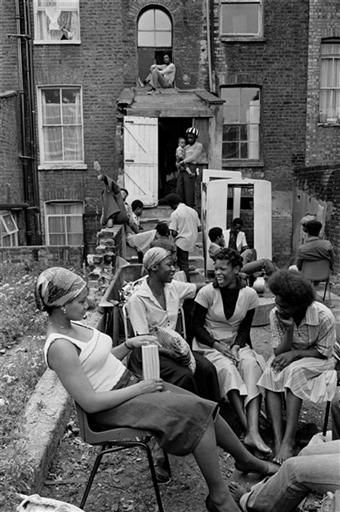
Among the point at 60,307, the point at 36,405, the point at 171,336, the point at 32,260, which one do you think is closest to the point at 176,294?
the point at 171,336

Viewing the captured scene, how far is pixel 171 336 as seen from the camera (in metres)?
4.00

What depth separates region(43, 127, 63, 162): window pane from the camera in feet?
52.0

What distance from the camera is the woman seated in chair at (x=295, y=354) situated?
395cm

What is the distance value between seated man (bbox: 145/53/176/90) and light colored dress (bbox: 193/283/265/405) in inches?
461

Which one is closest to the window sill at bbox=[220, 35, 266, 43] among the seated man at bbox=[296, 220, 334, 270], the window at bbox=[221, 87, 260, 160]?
the window at bbox=[221, 87, 260, 160]

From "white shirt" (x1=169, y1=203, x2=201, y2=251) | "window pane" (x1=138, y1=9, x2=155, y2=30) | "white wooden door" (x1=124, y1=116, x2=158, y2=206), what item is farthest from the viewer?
"window pane" (x1=138, y1=9, x2=155, y2=30)

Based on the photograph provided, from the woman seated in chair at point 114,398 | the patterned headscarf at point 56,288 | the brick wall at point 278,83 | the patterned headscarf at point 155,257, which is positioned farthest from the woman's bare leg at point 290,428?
the brick wall at point 278,83

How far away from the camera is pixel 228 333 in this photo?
184 inches

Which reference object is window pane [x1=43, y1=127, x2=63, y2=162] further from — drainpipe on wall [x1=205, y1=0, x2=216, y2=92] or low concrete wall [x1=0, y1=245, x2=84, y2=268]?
low concrete wall [x1=0, y1=245, x2=84, y2=268]

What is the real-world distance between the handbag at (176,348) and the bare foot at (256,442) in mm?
611

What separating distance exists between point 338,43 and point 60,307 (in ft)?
48.2

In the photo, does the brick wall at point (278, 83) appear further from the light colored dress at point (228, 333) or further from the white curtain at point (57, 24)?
the light colored dress at point (228, 333)

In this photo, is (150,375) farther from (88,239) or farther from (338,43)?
(338,43)

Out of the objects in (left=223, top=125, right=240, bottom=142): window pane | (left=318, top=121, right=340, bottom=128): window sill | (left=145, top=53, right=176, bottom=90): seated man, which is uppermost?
(left=145, top=53, right=176, bottom=90): seated man
